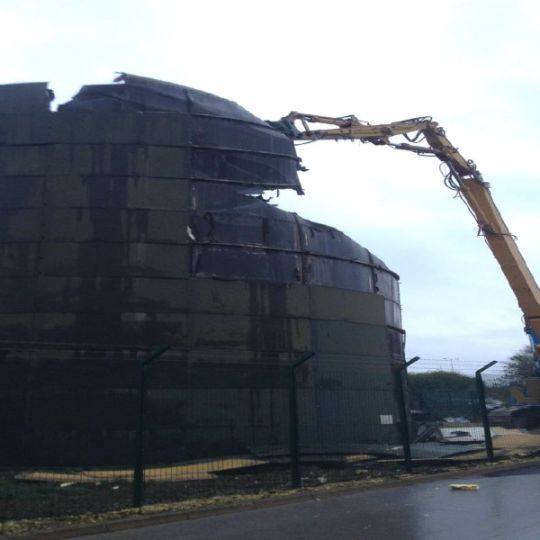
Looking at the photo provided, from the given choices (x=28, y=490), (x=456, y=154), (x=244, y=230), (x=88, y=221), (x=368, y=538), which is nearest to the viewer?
(x=368, y=538)

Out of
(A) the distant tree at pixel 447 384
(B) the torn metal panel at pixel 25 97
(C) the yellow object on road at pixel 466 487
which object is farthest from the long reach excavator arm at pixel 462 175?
(C) the yellow object on road at pixel 466 487

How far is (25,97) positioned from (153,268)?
6.25 metres

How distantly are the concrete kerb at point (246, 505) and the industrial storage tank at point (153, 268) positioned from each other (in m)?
3.11

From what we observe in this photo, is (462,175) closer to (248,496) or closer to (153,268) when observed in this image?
(153,268)

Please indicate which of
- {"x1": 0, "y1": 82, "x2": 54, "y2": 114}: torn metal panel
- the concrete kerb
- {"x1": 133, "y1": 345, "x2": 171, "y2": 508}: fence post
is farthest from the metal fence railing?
{"x1": 0, "y1": 82, "x2": 54, "y2": 114}: torn metal panel

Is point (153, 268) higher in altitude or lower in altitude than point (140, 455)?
higher

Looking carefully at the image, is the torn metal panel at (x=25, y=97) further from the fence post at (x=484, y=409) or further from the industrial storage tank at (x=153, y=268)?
the fence post at (x=484, y=409)

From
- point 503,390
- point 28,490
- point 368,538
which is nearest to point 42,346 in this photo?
point 28,490

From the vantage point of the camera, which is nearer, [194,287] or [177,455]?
[177,455]

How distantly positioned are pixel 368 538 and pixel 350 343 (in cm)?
1107

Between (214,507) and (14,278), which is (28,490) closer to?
(214,507)

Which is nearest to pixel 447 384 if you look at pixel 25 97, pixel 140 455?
pixel 140 455

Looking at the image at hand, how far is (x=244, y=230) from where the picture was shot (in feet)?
56.9

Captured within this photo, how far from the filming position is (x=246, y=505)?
9.09 m
